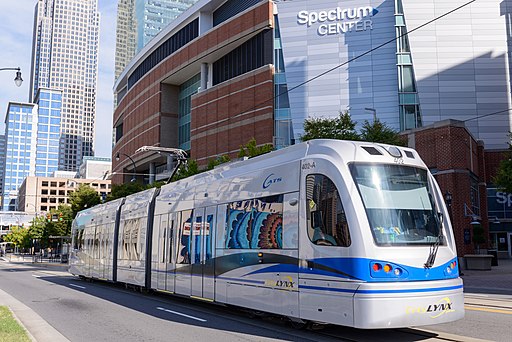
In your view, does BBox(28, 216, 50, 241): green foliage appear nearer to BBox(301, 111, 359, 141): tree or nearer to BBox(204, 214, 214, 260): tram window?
BBox(301, 111, 359, 141): tree

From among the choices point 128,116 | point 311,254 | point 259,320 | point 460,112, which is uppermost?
point 128,116

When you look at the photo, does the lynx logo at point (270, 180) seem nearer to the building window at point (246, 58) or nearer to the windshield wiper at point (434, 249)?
the windshield wiper at point (434, 249)

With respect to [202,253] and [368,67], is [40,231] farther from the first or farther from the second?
[202,253]

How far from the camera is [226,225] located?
39.8 ft

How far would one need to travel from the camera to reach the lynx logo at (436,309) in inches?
323

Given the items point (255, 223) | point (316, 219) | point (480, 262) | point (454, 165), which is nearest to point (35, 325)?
point (255, 223)

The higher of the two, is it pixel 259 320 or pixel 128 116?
pixel 128 116

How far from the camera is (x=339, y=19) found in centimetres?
4728

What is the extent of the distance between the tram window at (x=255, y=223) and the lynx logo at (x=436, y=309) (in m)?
2.79

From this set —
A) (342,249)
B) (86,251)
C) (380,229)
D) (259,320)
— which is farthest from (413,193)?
(86,251)

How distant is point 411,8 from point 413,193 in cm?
4094

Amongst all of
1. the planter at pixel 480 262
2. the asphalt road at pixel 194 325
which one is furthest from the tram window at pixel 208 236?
the planter at pixel 480 262

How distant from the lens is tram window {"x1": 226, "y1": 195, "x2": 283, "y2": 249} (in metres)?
10.3

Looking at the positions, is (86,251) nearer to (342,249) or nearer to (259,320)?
(259,320)
